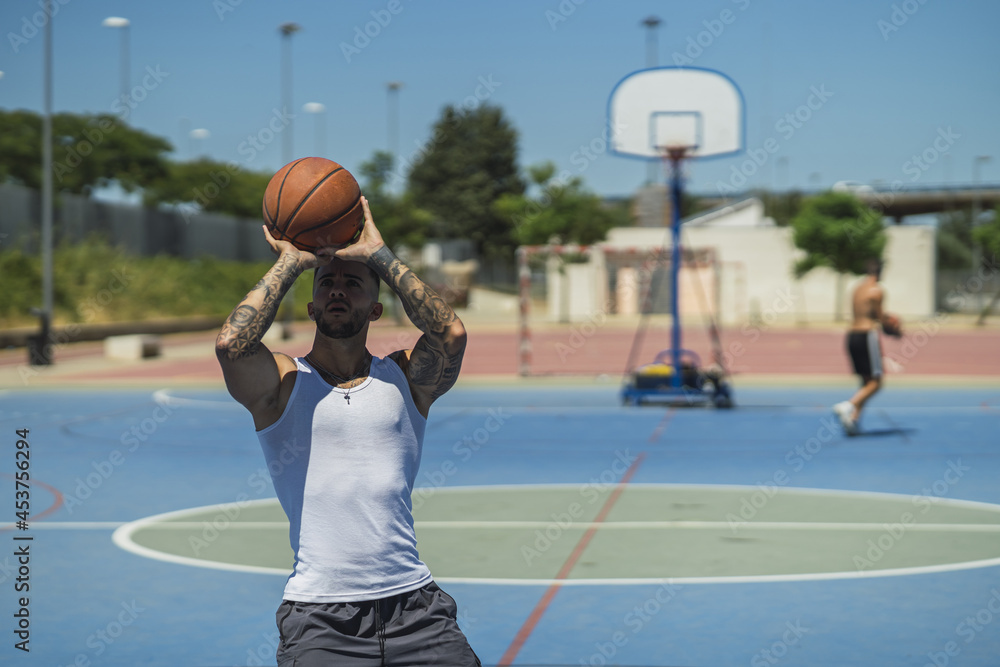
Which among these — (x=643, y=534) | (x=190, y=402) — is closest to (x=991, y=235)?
(x=190, y=402)

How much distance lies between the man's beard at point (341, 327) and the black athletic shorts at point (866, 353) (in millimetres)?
10542

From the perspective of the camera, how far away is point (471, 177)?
78.6 m

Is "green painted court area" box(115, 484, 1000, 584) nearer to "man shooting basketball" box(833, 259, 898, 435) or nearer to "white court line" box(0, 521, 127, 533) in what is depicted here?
"white court line" box(0, 521, 127, 533)

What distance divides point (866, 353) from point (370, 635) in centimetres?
1069

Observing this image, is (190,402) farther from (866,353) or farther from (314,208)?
(314,208)

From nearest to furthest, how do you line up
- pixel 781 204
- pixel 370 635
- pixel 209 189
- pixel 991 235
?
pixel 370 635 → pixel 991 235 → pixel 209 189 → pixel 781 204

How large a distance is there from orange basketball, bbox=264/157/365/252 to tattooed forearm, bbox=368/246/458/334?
17cm

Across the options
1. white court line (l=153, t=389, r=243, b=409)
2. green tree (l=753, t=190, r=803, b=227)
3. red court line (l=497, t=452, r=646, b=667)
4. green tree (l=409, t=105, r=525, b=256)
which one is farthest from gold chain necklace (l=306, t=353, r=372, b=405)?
green tree (l=753, t=190, r=803, b=227)

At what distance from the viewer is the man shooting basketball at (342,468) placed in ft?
10.2

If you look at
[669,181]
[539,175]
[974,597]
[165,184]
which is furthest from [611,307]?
[974,597]

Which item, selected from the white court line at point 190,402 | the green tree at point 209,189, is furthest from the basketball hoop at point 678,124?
the green tree at point 209,189

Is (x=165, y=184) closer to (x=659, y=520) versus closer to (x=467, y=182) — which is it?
(x=467, y=182)

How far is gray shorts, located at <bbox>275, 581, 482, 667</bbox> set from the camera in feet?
10.0

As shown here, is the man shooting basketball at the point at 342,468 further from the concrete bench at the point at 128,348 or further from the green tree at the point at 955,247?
the green tree at the point at 955,247
